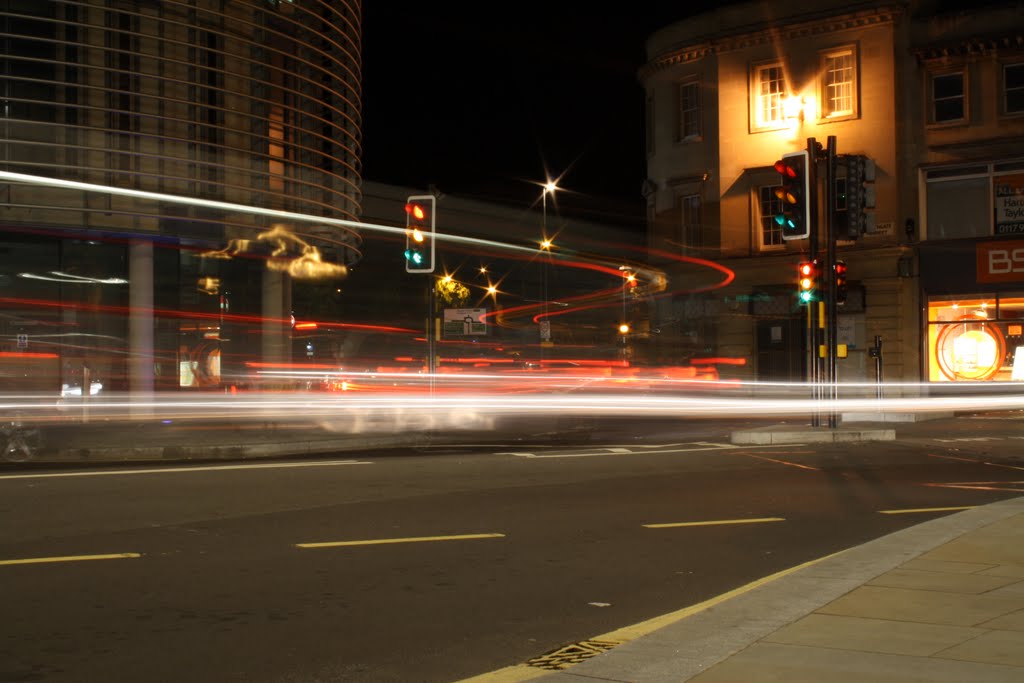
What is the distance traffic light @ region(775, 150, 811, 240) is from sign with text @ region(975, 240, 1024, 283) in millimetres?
17570

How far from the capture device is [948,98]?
3591 cm

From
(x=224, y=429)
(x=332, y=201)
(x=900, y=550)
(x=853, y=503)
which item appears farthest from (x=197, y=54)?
(x=900, y=550)

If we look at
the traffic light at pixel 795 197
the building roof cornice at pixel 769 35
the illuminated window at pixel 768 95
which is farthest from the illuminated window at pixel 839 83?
the traffic light at pixel 795 197

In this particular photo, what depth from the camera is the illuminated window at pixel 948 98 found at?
3569 cm

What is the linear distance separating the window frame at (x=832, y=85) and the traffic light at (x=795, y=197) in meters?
18.4

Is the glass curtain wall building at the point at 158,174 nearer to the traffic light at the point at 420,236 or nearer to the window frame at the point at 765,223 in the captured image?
the traffic light at the point at 420,236

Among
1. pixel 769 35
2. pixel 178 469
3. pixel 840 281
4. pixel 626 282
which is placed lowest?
pixel 178 469

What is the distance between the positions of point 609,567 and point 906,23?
32.7 meters

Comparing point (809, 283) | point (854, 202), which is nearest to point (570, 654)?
point (854, 202)

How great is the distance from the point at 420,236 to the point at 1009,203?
72.2ft

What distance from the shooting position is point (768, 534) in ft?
33.9

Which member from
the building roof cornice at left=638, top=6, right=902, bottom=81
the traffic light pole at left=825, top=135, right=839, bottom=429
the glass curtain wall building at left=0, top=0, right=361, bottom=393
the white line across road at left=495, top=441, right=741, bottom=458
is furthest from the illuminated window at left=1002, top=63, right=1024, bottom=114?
the glass curtain wall building at left=0, top=0, right=361, bottom=393

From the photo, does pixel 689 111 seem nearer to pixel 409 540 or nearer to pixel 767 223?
pixel 767 223

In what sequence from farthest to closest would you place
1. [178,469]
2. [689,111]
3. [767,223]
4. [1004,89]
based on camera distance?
[689,111]
[767,223]
[1004,89]
[178,469]
